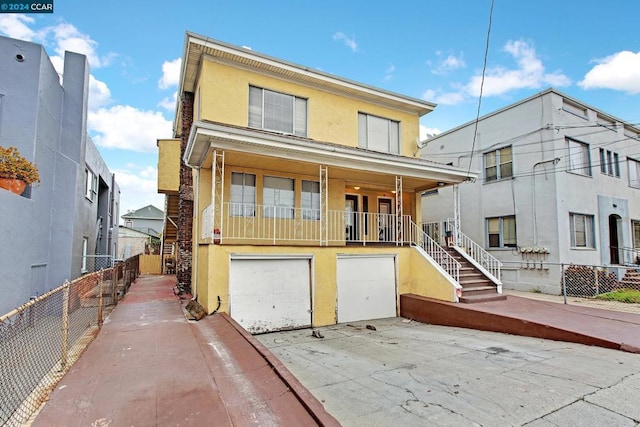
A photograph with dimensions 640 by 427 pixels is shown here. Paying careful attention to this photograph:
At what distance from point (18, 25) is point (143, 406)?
10.7 meters

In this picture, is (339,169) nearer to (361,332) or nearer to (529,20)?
(361,332)

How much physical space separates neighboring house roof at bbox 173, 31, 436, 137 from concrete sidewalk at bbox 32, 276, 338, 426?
787 centimetres

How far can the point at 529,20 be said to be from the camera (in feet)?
32.1

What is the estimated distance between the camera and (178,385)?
4.14 m

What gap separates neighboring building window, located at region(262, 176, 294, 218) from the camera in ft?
33.9

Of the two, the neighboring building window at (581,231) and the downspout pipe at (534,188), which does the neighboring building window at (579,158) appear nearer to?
the downspout pipe at (534,188)

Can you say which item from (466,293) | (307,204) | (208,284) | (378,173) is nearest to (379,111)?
(378,173)

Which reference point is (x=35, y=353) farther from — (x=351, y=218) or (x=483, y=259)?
(x=483, y=259)

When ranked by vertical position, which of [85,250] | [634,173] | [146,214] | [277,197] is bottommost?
[85,250]

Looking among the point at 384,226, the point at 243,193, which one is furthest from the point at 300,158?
the point at 384,226

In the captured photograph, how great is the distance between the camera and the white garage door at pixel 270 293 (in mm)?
8312

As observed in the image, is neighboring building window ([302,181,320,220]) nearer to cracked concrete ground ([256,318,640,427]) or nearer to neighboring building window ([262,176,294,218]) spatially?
neighboring building window ([262,176,294,218])

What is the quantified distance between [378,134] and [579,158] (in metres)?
9.29

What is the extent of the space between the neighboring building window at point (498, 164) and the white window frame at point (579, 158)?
2202 millimetres
